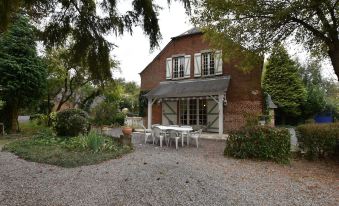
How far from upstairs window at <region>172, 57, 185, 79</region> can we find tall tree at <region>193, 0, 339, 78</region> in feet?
26.5

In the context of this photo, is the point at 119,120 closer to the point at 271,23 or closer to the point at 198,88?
the point at 198,88

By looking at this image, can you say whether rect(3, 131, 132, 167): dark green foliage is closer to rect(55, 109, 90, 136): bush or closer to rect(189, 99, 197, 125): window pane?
rect(55, 109, 90, 136): bush

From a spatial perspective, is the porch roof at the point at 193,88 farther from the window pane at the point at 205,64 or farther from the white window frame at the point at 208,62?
the window pane at the point at 205,64

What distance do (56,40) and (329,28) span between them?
7.87 meters

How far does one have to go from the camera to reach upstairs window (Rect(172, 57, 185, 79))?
17.6m

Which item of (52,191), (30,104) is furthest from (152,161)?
(30,104)

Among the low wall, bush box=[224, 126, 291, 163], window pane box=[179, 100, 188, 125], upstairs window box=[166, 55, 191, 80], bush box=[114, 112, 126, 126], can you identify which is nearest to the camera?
bush box=[224, 126, 291, 163]

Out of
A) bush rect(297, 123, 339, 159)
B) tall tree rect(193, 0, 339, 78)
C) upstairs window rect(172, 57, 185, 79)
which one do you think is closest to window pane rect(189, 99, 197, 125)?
upstairs window rect(172, 57, 185, 79)

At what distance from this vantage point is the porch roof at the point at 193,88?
1382 cm

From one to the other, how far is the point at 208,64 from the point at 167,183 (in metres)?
12.5

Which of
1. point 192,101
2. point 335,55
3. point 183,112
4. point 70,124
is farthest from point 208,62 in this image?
point 70,124

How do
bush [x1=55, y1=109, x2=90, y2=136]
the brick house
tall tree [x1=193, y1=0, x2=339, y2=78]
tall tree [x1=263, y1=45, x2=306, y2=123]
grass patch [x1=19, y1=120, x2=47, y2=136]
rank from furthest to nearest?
tall tree [x1=263, y1=45, x2=306, y2=123], the brick house, grass patch [x1=19, y1=120, x2=47, y2=136], bush [x1=55, y1=109, x2=90, y2=136], tall tree [x1=193, y1=0, x2=339, y2=78]

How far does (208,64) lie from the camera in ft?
54.0

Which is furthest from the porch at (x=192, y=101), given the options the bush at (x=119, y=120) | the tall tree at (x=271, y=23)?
the bush at (x=119, y=120)
